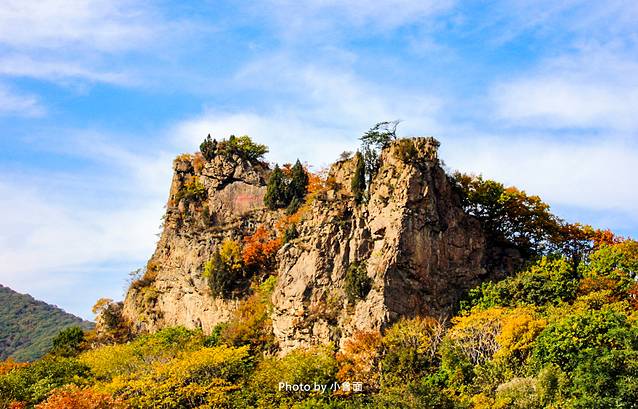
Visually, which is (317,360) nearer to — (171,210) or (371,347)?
(371,347)

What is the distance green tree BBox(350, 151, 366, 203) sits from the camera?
51.1m

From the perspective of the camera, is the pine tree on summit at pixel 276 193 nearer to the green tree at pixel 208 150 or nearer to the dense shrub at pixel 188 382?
the green tree at pixel 208 150

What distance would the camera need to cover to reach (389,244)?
47.2 meters

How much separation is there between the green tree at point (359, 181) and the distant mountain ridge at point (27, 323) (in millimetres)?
70598

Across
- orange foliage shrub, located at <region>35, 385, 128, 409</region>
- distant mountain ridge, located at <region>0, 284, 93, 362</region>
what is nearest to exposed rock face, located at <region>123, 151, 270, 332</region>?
orange foliage shrub, located at <region>35, 385, 128, 409</region>

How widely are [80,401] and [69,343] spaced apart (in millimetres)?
23030

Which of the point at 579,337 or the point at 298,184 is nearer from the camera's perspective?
the point at 579,337

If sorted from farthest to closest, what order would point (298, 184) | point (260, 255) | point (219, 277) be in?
point (298, 184) → point (260, 255) → point (219, 277)

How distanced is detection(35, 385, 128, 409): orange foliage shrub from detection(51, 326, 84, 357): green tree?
18188 millimetres

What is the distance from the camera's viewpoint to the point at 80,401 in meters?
38.7

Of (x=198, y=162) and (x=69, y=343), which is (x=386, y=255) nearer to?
(x=198, y=162)

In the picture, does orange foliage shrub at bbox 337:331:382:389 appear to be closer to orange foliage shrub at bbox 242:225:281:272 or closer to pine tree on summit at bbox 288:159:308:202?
orange foliage shrub at bbox 242:225:281:272

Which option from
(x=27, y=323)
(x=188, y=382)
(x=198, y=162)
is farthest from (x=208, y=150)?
(x=27, y=323)

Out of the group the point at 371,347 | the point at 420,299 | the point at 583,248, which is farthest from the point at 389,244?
the point at 583,248
